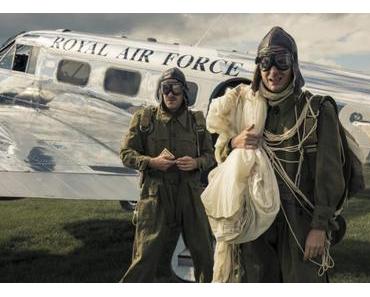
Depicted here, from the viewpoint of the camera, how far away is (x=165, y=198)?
3.80m

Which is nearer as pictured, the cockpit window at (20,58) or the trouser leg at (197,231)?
the trouser leg at (197,231)

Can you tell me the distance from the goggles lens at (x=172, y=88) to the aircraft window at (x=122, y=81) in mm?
2492

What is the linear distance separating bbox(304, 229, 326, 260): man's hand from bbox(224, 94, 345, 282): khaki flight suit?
0.11 feet

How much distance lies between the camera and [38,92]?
6.49 meters

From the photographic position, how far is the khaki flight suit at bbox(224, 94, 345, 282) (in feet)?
8.43

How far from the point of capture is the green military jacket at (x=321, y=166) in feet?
8.41

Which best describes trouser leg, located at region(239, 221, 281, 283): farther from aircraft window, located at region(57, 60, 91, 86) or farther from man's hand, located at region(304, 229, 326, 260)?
aircraft window, located at region(57, 60, 91, 86)

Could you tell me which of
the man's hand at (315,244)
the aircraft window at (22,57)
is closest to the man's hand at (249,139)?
the man's hand at (315,244)

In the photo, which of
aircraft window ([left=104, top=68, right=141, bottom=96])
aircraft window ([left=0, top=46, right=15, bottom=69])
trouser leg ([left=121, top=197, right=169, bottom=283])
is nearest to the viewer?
trouser leg ([left=121, top=197, right=169, bottom=283])

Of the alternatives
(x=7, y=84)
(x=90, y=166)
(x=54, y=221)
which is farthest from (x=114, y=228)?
(x=7, y=84)

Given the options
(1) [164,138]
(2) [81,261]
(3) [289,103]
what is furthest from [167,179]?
(2) [81,261]

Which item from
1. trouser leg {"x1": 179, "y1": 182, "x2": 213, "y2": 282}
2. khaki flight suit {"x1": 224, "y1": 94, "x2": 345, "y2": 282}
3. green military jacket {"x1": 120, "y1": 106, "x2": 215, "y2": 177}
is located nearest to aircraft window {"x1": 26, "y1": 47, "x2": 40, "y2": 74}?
green military jacket {"x1": 120, "y1": 106, "x2": 215, "y2": 177}

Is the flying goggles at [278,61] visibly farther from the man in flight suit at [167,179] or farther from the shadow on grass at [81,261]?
the shadow on grass at [81,261]

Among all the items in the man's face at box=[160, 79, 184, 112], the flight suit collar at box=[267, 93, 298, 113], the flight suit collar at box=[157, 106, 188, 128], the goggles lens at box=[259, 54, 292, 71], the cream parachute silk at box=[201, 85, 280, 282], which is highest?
the goggles lens at box=[259, 54, 292, 71]
